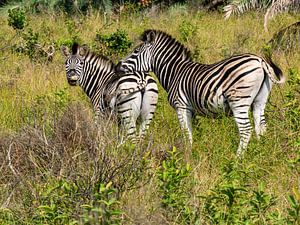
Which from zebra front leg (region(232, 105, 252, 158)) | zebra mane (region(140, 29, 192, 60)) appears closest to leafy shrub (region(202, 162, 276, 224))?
zebra front leg (region(232, 105, 252, 158))

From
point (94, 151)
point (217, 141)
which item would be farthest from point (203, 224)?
point (217, 141)

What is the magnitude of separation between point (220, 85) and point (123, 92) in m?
1.03

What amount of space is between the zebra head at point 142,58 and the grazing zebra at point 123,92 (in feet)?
0.68

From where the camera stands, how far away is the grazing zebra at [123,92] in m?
7.52

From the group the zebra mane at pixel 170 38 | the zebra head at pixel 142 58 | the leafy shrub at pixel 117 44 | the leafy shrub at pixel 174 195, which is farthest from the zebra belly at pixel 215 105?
the leafy shrub at pixel 117 44

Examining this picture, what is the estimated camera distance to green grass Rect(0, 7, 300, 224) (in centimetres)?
453

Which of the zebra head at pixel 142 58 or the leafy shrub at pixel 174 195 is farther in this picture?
the zebra head at pixel 142 58

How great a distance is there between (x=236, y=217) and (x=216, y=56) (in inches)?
289

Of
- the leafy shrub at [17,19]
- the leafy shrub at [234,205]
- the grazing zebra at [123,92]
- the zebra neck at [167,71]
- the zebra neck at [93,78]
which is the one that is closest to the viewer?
the leafy shrub at [234,205]

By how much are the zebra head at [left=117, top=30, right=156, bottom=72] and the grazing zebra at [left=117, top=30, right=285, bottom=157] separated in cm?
9

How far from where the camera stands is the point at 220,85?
7.41 m

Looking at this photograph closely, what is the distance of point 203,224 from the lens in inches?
184

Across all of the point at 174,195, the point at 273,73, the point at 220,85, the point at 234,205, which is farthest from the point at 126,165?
the point at 273,73

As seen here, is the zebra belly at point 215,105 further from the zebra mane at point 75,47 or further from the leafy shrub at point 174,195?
the leafy shrub at point 174,195
